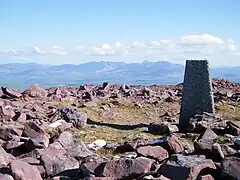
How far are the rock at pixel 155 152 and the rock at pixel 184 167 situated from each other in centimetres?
141

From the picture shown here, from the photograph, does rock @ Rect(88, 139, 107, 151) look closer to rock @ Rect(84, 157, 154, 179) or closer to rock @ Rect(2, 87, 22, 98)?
rock @ Rect(84, 157, 154, 179)

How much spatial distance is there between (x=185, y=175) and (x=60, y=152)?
388 centimetres

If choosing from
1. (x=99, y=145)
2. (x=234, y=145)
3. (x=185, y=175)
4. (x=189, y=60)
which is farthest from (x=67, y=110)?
(x=185, y=175)

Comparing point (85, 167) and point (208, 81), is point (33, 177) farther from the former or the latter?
point (208, 81)

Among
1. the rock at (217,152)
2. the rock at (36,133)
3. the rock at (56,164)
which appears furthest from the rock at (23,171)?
the rock at (217,152)

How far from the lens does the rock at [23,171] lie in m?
8.39

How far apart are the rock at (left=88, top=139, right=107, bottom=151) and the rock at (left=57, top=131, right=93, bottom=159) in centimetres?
99

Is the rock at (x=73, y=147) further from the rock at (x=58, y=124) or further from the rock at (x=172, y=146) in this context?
the rock at (x=58, y=124)

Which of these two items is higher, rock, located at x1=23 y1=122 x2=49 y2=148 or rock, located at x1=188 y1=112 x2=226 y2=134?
rock, located at x1=23 y1=122 x2=49 y2=148

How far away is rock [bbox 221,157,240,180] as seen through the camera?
757cm

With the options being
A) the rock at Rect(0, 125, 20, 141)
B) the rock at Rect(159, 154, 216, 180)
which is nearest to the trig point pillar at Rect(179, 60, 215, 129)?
the rock at Rect(0, 125, 20, 141)

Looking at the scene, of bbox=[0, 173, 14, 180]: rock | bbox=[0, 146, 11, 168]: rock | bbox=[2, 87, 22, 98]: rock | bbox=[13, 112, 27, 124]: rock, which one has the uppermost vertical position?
bbox=[2, 87, 22, 98]: rock

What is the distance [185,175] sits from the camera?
7.77 meters

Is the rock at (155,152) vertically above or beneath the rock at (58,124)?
above
